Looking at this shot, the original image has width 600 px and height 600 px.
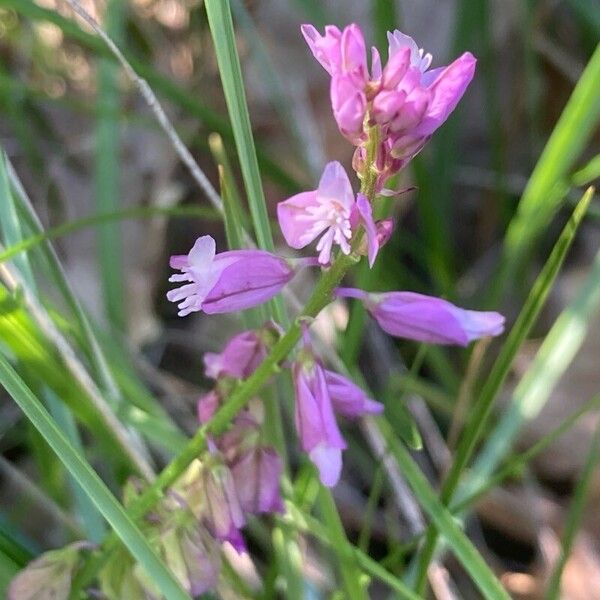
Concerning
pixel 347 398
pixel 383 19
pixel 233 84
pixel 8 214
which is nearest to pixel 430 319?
pixel 347 398

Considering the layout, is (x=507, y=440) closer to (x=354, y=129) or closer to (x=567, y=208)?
(x=354, y=129)

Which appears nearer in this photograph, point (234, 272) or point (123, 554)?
point (234, 272)

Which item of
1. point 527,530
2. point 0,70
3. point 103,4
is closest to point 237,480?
point 527,530

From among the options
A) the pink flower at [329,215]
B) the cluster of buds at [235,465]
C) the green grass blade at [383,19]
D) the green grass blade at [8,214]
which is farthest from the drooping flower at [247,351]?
the green grass blade at [383,19]

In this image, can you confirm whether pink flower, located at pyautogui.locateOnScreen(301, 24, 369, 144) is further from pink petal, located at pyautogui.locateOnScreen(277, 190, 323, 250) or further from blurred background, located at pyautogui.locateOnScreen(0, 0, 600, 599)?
blurred background, located at pyautogui.locateOnScreen(0, 0, 600, 599)

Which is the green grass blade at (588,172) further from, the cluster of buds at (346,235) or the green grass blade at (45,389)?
the green grass blade at (45,389)

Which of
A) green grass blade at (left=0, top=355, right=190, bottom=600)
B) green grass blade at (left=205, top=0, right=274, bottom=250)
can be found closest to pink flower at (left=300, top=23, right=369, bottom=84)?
green grass blade at (left=205, top=0, right=274, bottom=250)
